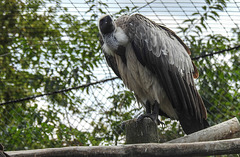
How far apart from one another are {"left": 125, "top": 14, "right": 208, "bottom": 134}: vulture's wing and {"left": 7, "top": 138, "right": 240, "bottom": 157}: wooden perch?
1.29 meters

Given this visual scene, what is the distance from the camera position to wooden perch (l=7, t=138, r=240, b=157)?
2.16 meters

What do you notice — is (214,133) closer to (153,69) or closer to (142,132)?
(142,132)

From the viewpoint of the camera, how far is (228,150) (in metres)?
2.34

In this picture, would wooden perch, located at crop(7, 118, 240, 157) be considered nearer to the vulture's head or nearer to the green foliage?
the vulture's head

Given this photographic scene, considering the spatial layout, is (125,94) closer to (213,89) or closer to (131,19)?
(213,89)

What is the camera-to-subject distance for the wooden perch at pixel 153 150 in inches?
85.1

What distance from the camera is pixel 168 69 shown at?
3.75 metres

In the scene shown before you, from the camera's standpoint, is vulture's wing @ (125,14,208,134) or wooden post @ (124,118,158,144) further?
vulture's wing @ (125,14,208,134)

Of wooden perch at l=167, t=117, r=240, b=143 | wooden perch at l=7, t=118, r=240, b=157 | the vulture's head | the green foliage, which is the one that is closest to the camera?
wooden perch at l=7, t=118, r=240, b=157

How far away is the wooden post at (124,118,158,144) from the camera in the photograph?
297 centimetres

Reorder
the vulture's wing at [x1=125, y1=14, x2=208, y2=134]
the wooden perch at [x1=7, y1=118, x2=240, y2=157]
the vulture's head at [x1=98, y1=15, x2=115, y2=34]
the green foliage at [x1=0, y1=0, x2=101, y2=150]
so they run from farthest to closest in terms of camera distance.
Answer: the green foliage at [x1=0, y1=0, x2=101, y2=150], the vulture's head at [x1=98, y1=15, x2=115, y2=34], the vulture's wing at [x1=125, y1=14, x2=208, y2=134], the wooden perch at [x1=7, y1=118, x2=240, y2=157]

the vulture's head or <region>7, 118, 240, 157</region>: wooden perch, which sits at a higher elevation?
the vulture's head

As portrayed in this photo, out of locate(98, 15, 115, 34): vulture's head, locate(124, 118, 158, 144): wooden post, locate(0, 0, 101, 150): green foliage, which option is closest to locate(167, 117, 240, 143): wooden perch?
locate(124, 118, 158, 144): wooden post

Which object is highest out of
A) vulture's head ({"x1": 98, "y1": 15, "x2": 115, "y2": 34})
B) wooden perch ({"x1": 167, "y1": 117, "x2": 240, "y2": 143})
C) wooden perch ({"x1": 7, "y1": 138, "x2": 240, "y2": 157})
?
vulture's head ({"x1": 98, "y1": 15, "x2": 115, "y2": 34})
